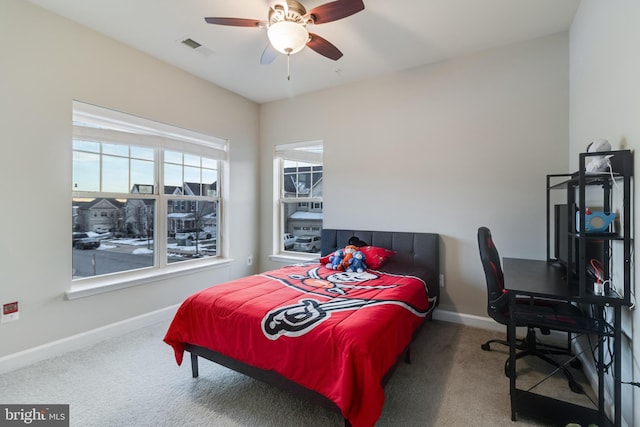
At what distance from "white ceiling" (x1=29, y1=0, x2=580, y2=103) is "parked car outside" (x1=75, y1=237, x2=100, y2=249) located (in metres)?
1.97

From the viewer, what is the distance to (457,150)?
3.12 m

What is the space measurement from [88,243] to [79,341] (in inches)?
35.2

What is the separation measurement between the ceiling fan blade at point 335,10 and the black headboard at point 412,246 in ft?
7.41

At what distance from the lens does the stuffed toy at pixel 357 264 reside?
9.59ft

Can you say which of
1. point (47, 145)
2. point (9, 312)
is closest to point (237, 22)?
point (47, 145)

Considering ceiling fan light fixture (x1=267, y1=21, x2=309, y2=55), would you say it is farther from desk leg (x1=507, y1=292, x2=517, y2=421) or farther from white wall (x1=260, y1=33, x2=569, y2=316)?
desk leg (x1=507, y1=292, x2=517, y2=421)

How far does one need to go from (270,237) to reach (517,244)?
3.15 m

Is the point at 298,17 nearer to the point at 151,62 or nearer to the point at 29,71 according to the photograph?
the point at 151,62

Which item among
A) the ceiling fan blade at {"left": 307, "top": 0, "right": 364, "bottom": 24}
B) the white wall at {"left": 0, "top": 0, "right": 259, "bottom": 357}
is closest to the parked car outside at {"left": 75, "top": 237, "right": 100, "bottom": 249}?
the white wall at {"left": 0, "top": 0, "right": 259, "bottom": 357}

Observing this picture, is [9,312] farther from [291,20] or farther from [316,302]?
[291,20]

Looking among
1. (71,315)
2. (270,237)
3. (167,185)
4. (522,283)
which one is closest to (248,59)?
(167,185)

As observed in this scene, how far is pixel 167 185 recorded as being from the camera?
3.42 meters

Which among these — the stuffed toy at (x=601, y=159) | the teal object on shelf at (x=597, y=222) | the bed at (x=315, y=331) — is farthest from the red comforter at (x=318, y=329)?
the stuffed toy at (x=601, y=159)

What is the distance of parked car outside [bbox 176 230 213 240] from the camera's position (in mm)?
3621
